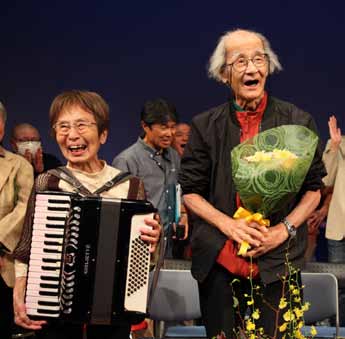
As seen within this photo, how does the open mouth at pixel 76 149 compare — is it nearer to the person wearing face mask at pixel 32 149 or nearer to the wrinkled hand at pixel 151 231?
the wrinkled hand at pixel 151 231

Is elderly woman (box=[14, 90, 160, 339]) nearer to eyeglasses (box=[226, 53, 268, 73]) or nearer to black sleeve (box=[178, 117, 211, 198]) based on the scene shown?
black sleeve (box=[178, 117, 211, 198])

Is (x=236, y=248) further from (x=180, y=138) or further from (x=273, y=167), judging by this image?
(x=180, y=138)

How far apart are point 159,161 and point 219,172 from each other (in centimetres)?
234

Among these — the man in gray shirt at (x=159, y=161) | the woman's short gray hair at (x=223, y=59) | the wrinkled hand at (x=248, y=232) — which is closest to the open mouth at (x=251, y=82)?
the woman's short gray hair at (x=223, y=59)

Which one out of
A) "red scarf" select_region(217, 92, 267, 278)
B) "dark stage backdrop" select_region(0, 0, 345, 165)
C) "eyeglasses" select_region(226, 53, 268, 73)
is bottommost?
"red scarf" select_region(217, 92, 267, 278)

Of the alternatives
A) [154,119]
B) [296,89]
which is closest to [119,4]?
[296,89]

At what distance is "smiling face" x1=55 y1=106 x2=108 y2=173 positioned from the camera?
2.91 metres

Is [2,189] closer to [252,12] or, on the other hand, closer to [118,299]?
[118,299]

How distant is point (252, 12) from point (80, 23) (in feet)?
4.76

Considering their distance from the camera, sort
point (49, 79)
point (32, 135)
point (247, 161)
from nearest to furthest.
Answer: point (247, 161) < point (32, 135) < point (49, 79)

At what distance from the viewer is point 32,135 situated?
225 inches

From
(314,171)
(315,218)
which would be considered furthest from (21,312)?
(315,218)

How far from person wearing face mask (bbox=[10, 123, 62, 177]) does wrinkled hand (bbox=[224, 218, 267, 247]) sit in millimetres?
2879

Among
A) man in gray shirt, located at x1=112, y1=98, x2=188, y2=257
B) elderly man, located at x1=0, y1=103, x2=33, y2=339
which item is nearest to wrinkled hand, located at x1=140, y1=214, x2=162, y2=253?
elderly man, located at x1=0, y1=103, x2=33, y2=339
